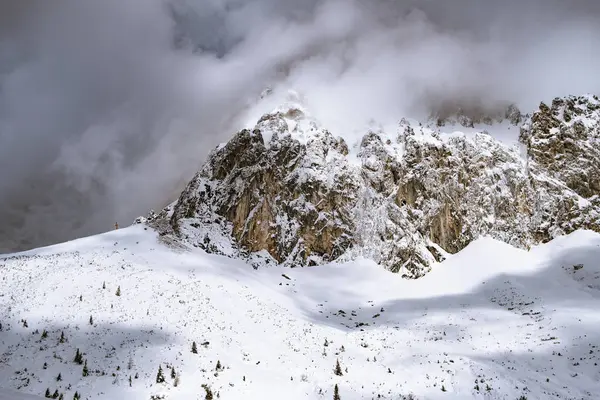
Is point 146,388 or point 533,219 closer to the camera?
point 146,388

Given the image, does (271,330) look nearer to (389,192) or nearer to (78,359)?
(78,359)

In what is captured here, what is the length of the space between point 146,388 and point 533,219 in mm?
75020

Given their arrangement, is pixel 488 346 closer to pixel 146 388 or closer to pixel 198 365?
pixel 198 365

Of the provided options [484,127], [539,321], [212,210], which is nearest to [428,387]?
[539,321]

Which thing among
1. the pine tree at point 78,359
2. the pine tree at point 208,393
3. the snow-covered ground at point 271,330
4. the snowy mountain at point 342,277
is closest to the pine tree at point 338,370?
the snowy mountain at point 342,277

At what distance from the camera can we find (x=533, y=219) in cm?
7781

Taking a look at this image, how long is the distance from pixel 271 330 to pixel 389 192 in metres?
49.4

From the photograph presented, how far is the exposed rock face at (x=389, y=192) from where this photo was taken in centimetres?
7344

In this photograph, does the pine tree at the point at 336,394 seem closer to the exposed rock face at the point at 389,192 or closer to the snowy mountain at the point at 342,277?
the snowy mountain at the point at 342,277

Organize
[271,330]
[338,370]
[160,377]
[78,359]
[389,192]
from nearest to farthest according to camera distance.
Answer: [160,377] < [78,359] < [338,370] < [271,330] < [389,192]

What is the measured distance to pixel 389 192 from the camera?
80500mm

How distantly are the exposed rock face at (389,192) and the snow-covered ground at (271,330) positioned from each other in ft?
37.7

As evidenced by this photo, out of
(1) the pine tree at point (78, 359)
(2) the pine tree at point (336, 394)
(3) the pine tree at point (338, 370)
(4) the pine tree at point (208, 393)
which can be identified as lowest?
(4) the pine tree at point (208, 393)

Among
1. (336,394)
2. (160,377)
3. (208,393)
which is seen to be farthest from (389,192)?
(208,393)
